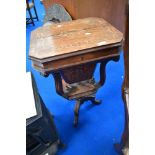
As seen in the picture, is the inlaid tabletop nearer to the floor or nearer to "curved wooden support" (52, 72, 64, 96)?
"curved wooden support" (52, 72, 64, 96)

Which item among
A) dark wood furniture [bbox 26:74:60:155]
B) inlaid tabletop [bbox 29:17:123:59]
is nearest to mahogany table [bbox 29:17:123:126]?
inlaid tabletop [bbox 29:17:123:59]

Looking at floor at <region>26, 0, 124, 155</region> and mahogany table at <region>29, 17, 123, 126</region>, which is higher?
mahogany table at <region>29, 17, 123, 126</region>

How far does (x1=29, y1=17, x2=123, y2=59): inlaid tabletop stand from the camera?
117 centimetres

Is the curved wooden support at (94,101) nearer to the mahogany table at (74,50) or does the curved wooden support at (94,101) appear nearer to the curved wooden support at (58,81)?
the mahogany table at (74,50)

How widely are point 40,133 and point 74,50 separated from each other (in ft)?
1.70

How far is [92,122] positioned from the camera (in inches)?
64.4

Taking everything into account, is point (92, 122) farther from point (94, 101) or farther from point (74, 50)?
point (74, 50)

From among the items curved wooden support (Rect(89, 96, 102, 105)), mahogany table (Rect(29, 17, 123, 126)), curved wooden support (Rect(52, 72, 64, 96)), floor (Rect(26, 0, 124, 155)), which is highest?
mahogany table (Rect(29, 17, 123, 126))

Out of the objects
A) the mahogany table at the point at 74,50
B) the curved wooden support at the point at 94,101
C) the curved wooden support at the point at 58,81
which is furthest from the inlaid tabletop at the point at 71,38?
the curved wooden support at the point at 94,101

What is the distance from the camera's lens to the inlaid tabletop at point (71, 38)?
1.17 metres
